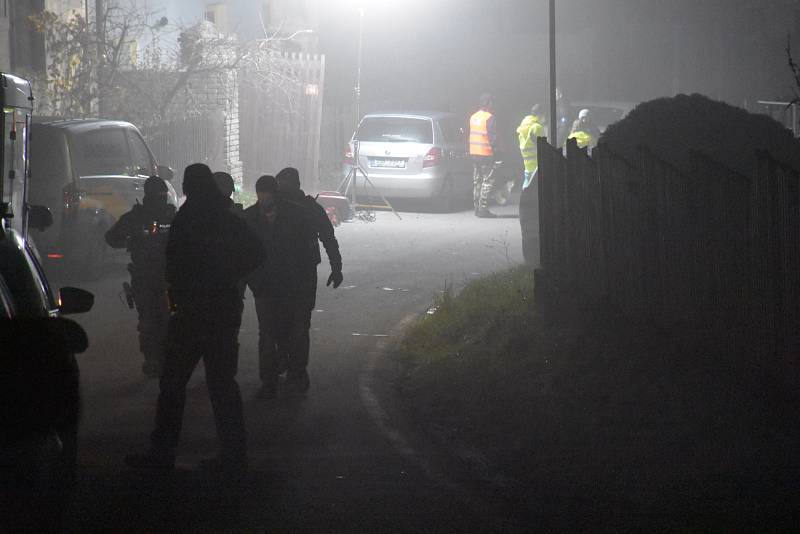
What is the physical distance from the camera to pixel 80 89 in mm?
21625

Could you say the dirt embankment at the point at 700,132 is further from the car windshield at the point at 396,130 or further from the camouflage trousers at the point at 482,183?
the car windshield at the point at 396,130

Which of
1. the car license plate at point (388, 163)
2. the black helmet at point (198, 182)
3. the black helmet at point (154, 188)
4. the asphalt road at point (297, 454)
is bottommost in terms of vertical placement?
the asphalt road at point (297, 454)

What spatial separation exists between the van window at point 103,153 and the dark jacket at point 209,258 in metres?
7.89

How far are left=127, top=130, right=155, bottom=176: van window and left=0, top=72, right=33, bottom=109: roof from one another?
6.17 m

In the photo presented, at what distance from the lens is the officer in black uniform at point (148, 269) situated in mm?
9711

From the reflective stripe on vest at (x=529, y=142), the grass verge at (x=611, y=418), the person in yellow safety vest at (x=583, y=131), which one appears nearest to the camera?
the grass verge at (x=611, y=418)

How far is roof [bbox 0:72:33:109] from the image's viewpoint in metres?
8.98

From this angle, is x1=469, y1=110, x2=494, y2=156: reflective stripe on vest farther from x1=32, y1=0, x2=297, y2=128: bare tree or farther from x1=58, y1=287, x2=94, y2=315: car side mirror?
x1=58, y1=287, x2=94, y2=315: car side mirror

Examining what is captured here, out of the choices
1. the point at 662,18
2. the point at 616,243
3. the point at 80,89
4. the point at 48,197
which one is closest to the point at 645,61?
the point at 662,18

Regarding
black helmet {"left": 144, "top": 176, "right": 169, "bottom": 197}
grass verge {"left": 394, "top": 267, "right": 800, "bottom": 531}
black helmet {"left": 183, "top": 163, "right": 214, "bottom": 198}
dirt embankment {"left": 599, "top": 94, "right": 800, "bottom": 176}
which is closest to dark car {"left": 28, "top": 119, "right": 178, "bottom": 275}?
black helmet {"left": 144, "top": 176, "right": 169, "bottom": 197}

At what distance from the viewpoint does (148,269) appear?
969 centimetres

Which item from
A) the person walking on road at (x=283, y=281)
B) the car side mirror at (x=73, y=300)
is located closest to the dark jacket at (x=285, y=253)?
the person walking on road at (x=283, y=281)

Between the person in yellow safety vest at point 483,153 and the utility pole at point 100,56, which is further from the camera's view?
the person in yellow safety vest at point 483,153

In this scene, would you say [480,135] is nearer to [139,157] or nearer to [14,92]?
[139,157]
